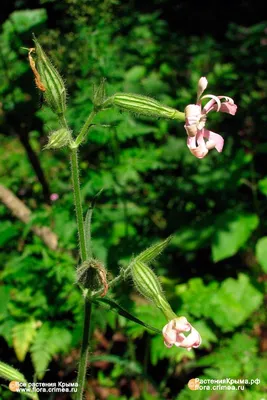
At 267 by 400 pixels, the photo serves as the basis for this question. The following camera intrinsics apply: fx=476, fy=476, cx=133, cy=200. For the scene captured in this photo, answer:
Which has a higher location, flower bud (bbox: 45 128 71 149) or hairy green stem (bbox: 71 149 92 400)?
flower bud (bbox: 45 128 71 149)

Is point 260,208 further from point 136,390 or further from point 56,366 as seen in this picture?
point 56,366

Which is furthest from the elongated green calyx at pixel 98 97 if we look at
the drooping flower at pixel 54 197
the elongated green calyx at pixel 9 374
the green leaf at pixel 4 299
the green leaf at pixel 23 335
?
the drooping flower at pixel 54 197

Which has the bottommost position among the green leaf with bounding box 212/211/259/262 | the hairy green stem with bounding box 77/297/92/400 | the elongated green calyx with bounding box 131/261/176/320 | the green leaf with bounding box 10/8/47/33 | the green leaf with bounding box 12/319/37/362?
the hairy green stem with bounding box 77/297/92/400

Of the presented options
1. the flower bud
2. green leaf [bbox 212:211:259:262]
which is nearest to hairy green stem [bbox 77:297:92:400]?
the flower bud

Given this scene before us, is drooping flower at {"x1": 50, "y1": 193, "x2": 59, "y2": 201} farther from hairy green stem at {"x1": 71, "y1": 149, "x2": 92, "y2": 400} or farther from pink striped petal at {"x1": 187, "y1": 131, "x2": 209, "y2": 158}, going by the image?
pink striped petal at {"x1": 187, "y1": 131, "x2": 209, "y2": 158}

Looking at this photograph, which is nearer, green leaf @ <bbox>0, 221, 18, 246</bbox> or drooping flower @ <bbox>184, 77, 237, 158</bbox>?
drooping flower @ <bbox>184, 77, 237, 158</bbox>

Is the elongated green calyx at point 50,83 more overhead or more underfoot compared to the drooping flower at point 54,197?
more underfoot

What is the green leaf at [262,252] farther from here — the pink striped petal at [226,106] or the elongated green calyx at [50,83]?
the elongated green calyx at [50,83]

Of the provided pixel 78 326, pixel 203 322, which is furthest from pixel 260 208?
pixel 78 326
